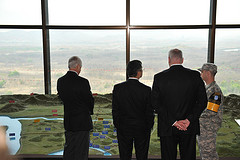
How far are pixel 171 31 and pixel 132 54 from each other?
124cm

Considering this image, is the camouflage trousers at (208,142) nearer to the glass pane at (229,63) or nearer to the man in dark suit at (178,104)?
the man in dark suit at (178,104)

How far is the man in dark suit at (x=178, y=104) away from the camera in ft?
6.82

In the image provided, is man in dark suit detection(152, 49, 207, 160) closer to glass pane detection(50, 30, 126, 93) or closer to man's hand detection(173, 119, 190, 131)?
man's hand detection(173, 119, 190, 131)

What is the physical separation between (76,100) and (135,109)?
27.6 inches

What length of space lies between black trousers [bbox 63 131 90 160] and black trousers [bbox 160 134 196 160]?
910mm

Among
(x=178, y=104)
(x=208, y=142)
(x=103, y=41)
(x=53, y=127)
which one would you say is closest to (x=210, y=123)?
(x=208, y=142)
